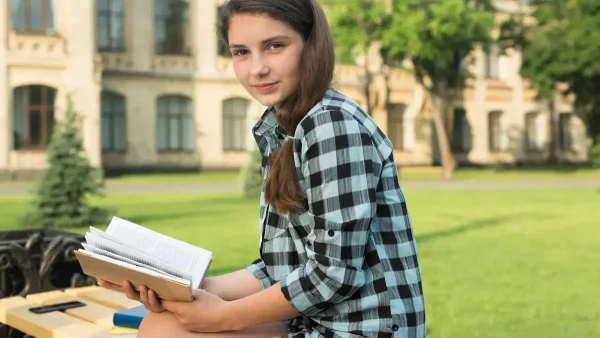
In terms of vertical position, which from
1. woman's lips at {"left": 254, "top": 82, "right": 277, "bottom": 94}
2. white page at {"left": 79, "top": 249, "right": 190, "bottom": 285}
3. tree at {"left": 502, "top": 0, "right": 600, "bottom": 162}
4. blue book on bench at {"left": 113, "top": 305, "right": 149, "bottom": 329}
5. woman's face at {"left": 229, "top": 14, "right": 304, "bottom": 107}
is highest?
tree at {"left": 502, "top": 0, "right": 600, "bottom": 162}

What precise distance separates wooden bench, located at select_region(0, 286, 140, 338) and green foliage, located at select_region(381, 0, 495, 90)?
80.0 ft

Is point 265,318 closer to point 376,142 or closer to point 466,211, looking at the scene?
point 376,142

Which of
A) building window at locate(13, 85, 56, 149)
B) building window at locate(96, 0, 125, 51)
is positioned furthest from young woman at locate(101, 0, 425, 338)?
building window at locate(96, 0, 125, 51)

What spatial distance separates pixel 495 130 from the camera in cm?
4084

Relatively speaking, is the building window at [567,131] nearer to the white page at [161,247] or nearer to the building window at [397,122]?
the building window at [397,122]

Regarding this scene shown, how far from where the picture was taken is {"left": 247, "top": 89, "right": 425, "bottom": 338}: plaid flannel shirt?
218 centimetres

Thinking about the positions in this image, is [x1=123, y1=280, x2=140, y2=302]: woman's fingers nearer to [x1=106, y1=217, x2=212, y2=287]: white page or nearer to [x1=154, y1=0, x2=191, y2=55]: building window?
[x1=106, y1=217, x2=212, y2=287]: white page

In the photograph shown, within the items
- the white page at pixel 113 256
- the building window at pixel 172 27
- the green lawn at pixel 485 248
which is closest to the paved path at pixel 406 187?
the green lawn at pixel 485 248

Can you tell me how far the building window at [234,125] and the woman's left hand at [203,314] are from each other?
31.2m

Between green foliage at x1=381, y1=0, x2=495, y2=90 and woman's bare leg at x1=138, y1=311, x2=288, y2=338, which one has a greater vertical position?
green foliage at x1=381, y1=0, x2=495, y2=90

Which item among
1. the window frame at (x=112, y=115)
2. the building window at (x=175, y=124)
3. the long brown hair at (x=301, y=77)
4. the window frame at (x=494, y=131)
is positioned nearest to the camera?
the long brown hair at (x=301, y=77)

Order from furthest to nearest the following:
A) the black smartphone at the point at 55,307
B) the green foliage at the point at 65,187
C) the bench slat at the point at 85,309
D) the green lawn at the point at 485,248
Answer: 1. the green foliage at the point at 65,187
2. the green lawn at the point at 485,248
3. the black smartphone at the point at 55,307
4. the bench slat at the point at 85,309

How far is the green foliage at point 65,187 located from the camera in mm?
13289

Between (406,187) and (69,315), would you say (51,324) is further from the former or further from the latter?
(406,187)
